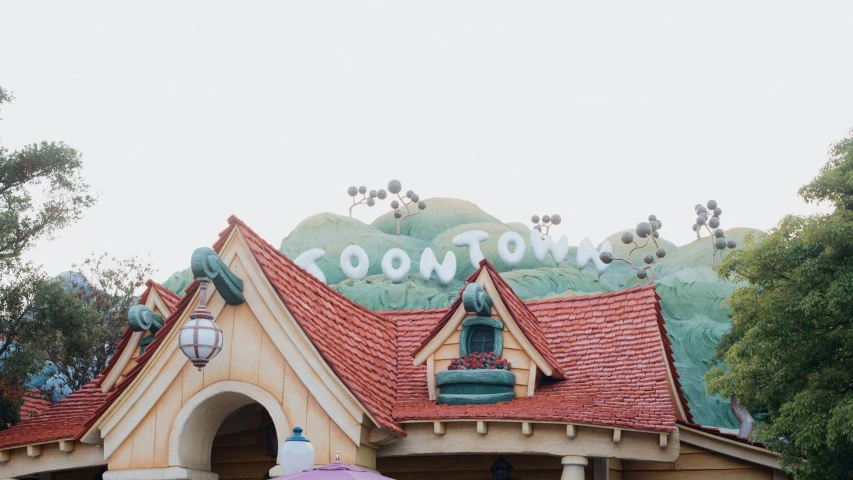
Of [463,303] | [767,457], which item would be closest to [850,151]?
[767,457]

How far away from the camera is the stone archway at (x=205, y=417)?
34.2 feet

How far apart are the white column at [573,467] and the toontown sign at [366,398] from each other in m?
0.02

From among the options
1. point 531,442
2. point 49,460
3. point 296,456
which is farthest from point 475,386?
point 49,460

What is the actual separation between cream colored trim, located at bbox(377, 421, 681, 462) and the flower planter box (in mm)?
716

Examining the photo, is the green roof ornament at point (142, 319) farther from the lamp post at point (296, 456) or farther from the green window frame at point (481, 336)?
the lamp post at point (296, 456)

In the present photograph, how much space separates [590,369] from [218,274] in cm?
504

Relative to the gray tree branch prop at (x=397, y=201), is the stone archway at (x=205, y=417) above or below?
below

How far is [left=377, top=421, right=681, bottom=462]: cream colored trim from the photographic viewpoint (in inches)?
400

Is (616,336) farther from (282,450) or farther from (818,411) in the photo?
(282,450)

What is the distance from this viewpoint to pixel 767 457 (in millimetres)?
11039

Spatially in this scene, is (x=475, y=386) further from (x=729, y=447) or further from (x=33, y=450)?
(x=33, y=450)

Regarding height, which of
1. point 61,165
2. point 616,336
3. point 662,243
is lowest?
point 616,336

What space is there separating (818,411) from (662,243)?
5562cm

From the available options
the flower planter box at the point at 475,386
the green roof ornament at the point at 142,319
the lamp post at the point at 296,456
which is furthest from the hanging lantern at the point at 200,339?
the green roof ornament at the point at 142,319
